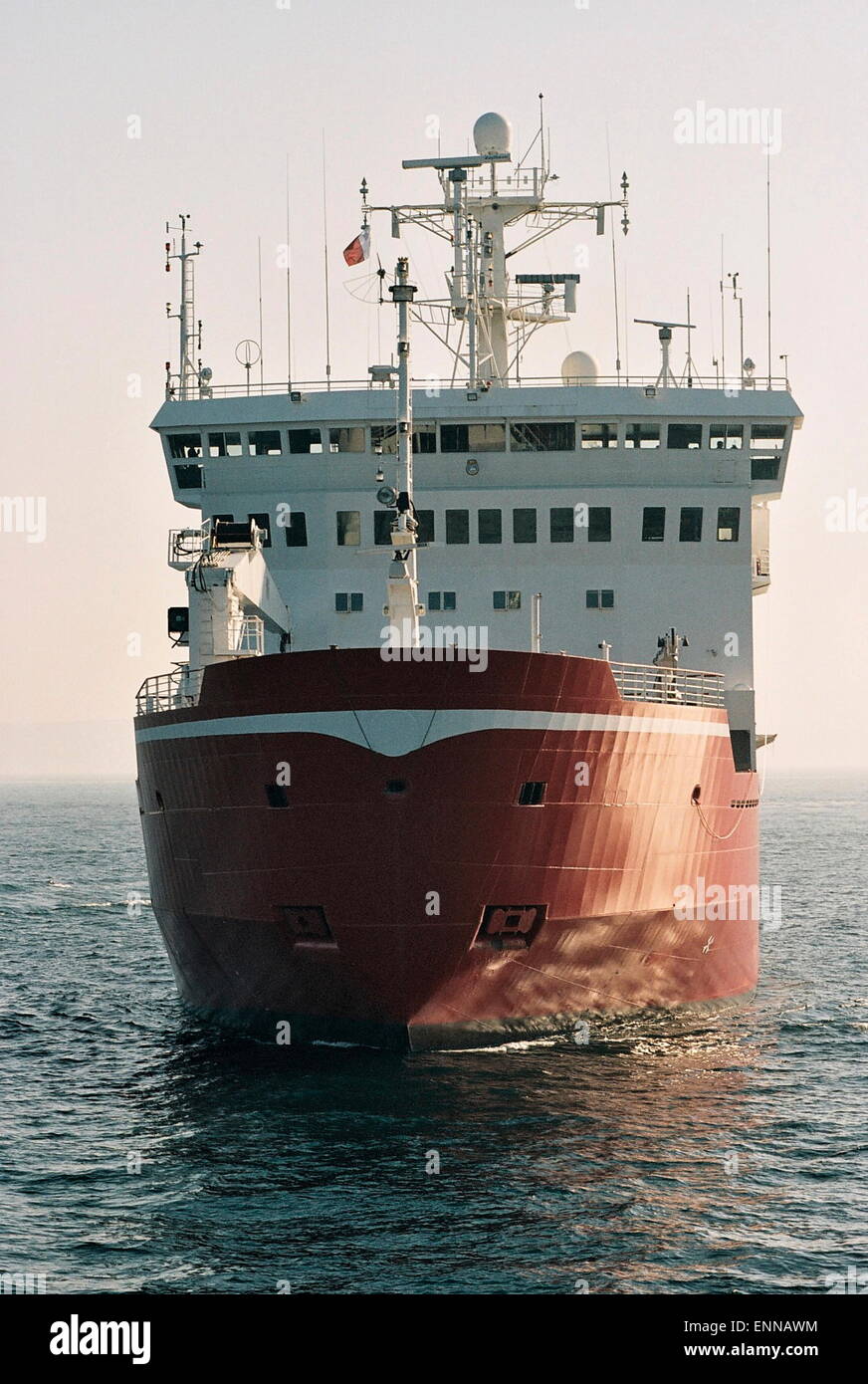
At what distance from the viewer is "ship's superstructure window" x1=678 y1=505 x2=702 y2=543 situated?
27203mm

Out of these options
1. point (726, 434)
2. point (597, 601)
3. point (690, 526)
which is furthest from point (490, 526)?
point (726, 434)

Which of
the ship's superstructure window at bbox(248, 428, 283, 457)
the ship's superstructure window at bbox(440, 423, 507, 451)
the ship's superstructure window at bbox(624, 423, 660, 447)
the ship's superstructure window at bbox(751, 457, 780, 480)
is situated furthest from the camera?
the ship's superstructure window at bbox(751, 457, 780, 480)

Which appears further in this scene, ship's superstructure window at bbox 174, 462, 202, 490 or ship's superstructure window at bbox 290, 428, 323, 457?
ship's superstructure window at bbox 174, 462, 202, 490

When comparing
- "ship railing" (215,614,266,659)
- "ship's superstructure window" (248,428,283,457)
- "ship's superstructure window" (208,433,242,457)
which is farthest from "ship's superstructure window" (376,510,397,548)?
"ship railing" (215,614,266,659)

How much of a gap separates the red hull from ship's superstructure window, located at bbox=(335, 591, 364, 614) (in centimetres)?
581

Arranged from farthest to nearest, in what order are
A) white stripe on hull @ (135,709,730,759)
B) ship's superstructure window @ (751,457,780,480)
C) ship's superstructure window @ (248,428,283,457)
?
ship's superstructure window @ (751,457,780,480) → ship's superstructure window @ (248,428,283,457) → white stripe on hull @ (135,709,730,759)

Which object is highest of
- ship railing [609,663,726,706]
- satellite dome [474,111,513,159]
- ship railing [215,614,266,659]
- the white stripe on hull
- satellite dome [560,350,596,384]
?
satellite dome [474,111,513,159]

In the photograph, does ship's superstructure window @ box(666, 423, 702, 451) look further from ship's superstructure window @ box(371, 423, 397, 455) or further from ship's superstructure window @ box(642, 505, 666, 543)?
ship's superstructure window @ box(371, 423, 397, 455)

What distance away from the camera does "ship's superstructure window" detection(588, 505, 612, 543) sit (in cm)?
2681

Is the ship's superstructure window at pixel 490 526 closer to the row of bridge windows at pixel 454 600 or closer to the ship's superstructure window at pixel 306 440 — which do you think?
the row of bridge windows at pixel 454 600

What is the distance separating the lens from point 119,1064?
20.7 metres

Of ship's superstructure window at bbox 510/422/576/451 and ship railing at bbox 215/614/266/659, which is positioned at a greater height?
ship's superstructure window at bbox 510/422/576/451

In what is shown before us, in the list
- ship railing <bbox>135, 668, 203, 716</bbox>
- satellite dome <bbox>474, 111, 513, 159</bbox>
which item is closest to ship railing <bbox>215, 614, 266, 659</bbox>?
ship railing <bbox>135, 668, 203, 716</bbox>
